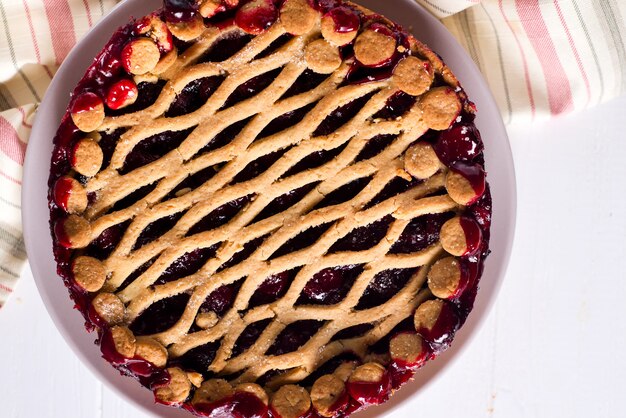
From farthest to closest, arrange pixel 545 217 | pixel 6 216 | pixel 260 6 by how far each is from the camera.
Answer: pixel 545 217 < pixel 6 216 < pixel 260 6

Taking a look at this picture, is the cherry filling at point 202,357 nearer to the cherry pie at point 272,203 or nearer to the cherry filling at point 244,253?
the cherry pie at point 272,203

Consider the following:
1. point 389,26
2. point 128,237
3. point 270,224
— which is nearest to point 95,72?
point 128,237

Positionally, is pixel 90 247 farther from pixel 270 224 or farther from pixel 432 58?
pixel 432 58

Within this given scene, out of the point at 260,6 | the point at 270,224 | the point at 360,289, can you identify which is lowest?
the point at 360,289

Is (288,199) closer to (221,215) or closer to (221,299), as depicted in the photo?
(221,215)

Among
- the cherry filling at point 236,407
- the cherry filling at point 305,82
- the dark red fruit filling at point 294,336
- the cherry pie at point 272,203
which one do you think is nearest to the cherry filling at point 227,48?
the cherry pie at point 272,203

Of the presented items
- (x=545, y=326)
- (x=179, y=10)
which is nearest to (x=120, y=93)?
(x=179, y=10)

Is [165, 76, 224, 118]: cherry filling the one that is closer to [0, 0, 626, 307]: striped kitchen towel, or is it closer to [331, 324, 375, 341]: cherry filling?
[0, 0, 626, 307]: striped kitchen towel
